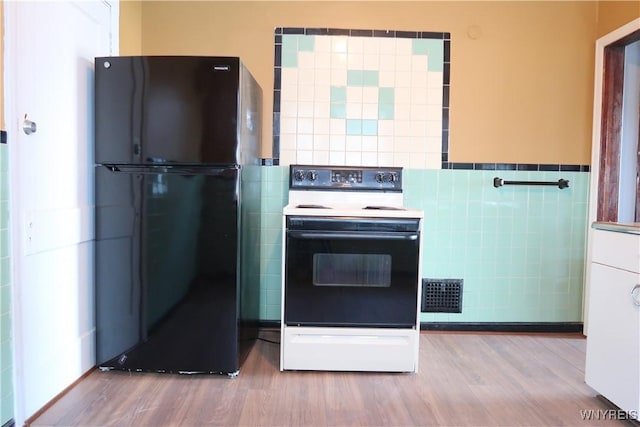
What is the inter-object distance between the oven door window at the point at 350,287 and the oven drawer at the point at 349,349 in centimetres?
4

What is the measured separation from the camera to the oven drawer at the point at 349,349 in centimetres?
209

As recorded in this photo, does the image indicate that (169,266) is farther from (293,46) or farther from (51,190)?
(293,46)

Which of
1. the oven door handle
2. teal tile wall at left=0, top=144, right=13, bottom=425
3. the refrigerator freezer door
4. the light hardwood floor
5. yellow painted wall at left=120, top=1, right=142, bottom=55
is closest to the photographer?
teal tile wall at left=0, top=144, right=13, bottom=425

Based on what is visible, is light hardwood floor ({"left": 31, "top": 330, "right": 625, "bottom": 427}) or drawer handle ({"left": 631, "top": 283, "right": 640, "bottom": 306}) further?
light hardwood floor ({"left": 31, "top": 330, "right": 625, "bottom": 427})

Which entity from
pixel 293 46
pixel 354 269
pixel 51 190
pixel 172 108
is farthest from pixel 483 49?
pixel 51 190

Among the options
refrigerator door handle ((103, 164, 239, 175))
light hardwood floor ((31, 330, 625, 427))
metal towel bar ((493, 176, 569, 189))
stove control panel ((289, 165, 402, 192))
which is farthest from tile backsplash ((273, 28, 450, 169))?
light hardwood floor ((31, 330, 625, 427))

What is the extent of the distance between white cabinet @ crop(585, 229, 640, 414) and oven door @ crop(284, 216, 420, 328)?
79cm

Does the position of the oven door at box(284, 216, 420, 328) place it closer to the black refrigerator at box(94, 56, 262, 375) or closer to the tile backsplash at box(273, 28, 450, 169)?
the black refrigerator at box(94, 56, 262, 375)

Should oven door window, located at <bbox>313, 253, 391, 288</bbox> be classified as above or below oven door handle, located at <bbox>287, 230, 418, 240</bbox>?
below

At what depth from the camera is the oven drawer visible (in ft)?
6.84

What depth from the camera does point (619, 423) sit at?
1703 millimetres

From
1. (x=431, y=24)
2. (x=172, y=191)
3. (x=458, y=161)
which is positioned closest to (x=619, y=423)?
(x=458, y=161)

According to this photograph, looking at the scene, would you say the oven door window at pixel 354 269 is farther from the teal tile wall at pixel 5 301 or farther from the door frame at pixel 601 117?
the door frame at pixel 601 117

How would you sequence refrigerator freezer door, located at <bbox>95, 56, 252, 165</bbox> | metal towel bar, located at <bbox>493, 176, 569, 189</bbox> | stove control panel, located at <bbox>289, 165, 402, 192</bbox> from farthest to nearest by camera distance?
metal towel bar, located at <bbox>493, 176, 569, 189</bbox>, stove control panel, located at <bbox>289, 165, 402, 192</bbox>, refrigerator freezer door, located at <bbox>95, 56, 252, 165</bbox>
